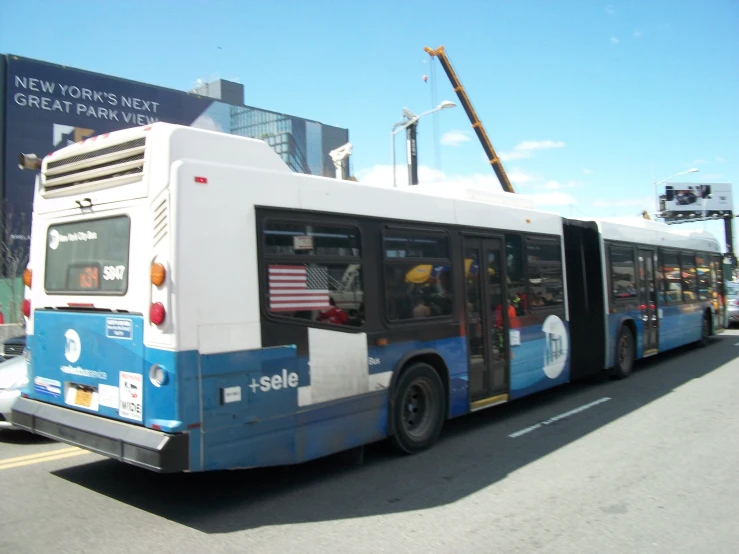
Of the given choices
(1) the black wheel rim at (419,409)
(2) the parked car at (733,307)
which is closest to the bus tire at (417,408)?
(1) the black wheel rim at (419,409)

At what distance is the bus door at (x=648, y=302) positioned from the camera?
12320 mm

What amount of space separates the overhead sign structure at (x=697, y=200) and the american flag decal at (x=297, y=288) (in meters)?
72.1

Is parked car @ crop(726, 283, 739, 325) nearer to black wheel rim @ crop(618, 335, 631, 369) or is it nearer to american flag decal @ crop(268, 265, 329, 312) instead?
black wheel rim @ crop(618, 335, 631, 369)

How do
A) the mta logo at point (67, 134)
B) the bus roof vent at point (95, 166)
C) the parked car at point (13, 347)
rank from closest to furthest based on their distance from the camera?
1. the bus roof vent at point (95, 166)
2. the parked car at point (13, 347)
3. the mta logo at point (67, 134)

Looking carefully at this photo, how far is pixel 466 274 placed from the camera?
7.63 metres

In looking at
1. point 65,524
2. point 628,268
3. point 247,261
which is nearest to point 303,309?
point 247,261

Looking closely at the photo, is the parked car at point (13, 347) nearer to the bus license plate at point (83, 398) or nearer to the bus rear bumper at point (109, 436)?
the bus rear bumper at point (109, 436)

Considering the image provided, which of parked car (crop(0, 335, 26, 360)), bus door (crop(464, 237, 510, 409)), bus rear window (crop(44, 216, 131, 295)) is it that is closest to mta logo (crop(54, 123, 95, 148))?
parked car (crop(0, 335, 26, 360))

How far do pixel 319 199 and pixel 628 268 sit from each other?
27.0ft

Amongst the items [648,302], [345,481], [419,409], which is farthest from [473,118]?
[345,481]

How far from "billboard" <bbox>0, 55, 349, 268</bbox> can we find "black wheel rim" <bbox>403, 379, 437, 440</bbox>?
2984 cm

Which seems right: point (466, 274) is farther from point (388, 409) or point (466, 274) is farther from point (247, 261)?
point (247, 261)

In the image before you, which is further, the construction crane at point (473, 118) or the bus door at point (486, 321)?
the construction crane at point (473, 118)

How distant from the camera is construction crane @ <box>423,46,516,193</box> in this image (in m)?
39.2
